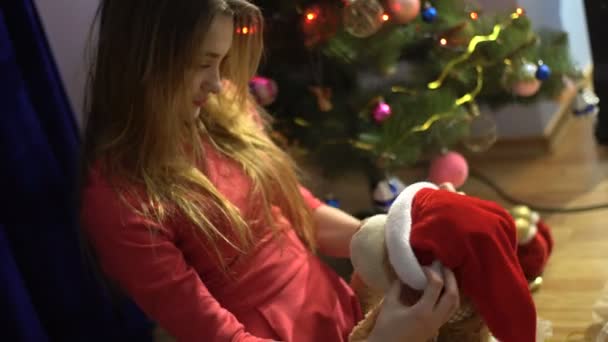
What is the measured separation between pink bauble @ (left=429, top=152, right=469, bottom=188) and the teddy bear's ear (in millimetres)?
752

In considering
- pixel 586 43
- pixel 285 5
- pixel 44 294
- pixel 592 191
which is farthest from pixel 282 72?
pixel 586 43

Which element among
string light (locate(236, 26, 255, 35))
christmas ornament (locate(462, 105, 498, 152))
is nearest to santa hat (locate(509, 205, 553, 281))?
christmas ornament (locate(462, 105, 498, 152))

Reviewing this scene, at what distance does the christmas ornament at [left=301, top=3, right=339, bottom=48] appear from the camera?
152cm

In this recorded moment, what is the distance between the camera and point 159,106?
3.41ft

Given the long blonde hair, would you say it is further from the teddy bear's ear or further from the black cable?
the black cable

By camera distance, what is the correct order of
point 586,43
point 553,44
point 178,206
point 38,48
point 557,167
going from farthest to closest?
1. point 586,43
2. point 557,167
3. point 553,44
4. point 38,48
5. point 178,206

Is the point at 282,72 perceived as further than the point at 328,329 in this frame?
Yes

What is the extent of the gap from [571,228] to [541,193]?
8.1 inches

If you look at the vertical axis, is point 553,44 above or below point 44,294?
above

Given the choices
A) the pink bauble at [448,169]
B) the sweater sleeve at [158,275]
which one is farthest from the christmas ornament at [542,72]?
the sweater sleeve at [158,275]

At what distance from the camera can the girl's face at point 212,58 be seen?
1.01m

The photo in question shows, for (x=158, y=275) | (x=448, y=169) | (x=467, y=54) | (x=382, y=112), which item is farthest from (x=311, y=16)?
(x=158, y=275)

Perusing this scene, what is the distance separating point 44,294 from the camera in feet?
4.66

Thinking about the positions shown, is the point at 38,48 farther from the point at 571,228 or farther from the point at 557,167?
the point at 557,167
